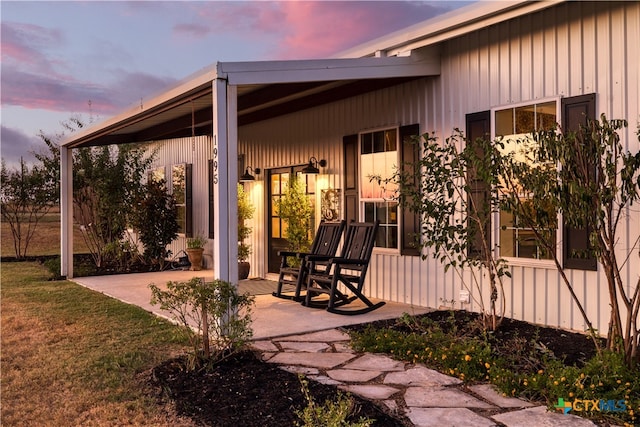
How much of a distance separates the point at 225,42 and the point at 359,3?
3661mm

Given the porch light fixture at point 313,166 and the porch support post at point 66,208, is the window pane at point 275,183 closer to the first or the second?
the porch light fixture at point 313,166

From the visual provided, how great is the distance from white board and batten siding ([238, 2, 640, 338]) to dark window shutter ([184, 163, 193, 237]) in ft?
14.9

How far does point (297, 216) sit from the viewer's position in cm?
804

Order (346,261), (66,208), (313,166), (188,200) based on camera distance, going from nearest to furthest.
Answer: (346,261) < (313,166) < (66,208) < (188,200)

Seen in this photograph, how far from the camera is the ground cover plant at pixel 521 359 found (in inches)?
127

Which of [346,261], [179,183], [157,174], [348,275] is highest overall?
[157,174]

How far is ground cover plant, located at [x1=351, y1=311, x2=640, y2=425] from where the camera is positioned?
10.6 ft

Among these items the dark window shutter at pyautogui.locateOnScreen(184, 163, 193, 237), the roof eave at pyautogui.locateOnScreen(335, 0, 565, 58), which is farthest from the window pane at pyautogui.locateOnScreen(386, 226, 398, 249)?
the dark window shutter at pyautogui.locateOnScreen(184, 163, 193, 237)

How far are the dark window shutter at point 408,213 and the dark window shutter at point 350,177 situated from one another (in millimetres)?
845

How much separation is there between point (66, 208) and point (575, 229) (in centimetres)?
781

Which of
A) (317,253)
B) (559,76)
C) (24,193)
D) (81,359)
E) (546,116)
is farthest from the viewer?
(24,193)

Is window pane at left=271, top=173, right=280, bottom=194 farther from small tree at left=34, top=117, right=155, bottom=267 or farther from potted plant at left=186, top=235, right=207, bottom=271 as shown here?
small tree at left=34, top=117, right=155, bottom=267

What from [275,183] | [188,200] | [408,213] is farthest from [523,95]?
[188,200]

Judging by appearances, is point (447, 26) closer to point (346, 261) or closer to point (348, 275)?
point (346, 261)
